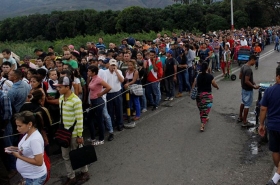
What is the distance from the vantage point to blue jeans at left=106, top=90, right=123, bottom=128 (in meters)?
8.21

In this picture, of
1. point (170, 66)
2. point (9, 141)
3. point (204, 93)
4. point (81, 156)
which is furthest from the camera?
point (170, 66)

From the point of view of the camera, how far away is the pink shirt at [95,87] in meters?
7.40

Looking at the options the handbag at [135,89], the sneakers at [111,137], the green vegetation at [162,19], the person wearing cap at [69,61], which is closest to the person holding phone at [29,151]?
the sneakers at [111,137]

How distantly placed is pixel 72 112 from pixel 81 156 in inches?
30.7

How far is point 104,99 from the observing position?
7703 mm

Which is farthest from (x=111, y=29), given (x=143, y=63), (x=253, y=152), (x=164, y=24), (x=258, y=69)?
(x=253, y=152)

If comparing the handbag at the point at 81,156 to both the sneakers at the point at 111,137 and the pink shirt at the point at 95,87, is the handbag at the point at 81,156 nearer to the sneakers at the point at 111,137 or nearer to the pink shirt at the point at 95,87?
the pink shirt at the point at 95,87

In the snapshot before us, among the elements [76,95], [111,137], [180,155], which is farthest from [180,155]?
[76,95]

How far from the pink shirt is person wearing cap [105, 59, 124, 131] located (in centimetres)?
66

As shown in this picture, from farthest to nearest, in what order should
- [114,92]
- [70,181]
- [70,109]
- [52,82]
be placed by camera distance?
[114,92] < [52,82] < [70,181] < [70,109]

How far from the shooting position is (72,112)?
5574mm

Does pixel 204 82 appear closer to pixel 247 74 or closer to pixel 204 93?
pixel 204 93

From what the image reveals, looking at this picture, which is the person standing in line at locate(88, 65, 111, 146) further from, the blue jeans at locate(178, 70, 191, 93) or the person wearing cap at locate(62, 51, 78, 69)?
the blue jeans at locate(178, 70, 191, 93)

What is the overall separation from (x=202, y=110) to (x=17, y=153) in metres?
5.13
